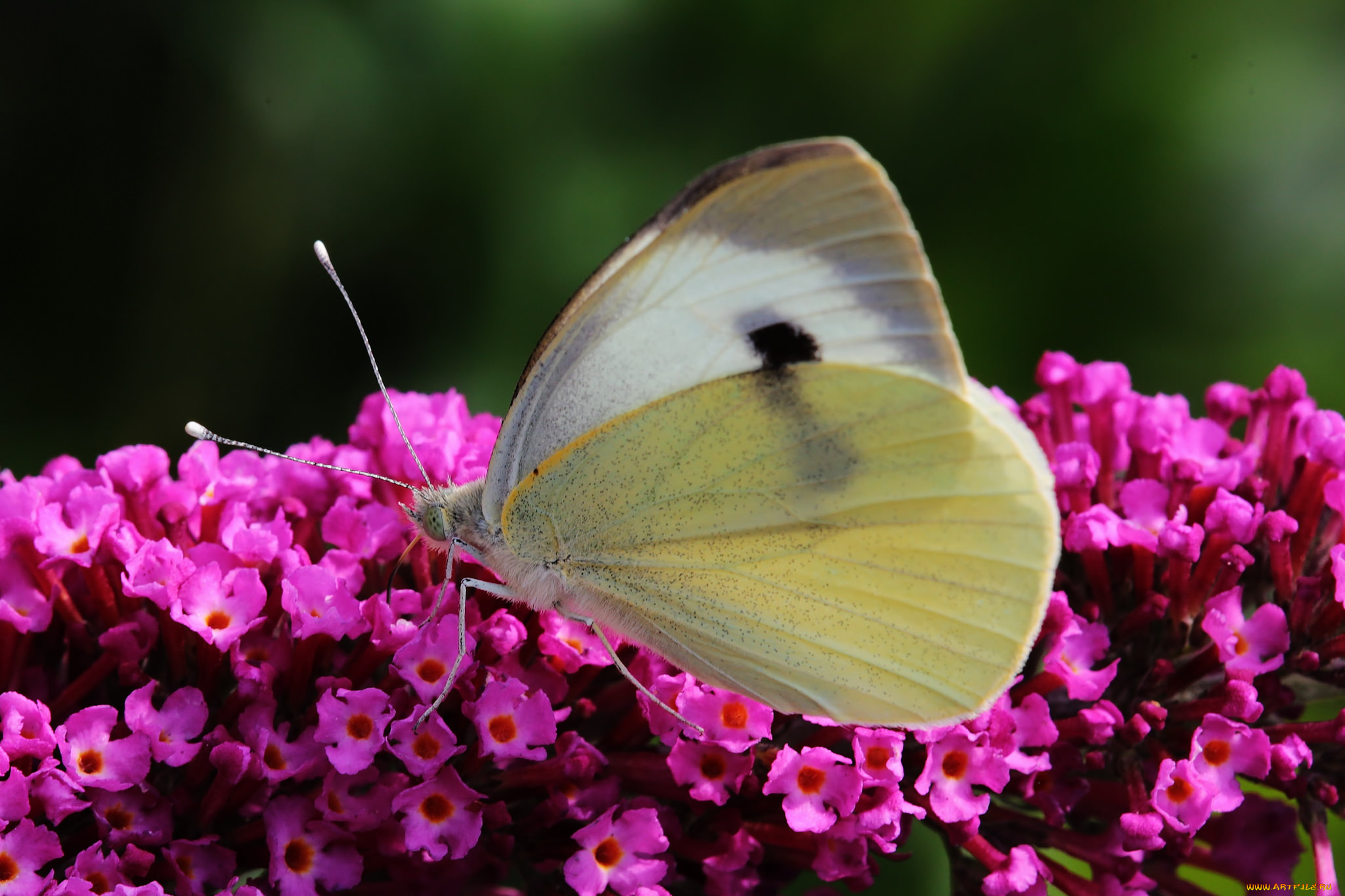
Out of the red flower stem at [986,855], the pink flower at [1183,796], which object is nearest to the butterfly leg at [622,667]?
the red flower stem at [986,855]

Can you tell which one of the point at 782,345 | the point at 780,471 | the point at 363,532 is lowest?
the point at 363,532

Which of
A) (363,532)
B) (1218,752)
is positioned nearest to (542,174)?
(363,532)

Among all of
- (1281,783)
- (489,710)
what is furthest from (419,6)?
(1281,783)

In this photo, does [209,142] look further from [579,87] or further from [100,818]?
[100,818]

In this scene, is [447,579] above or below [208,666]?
above

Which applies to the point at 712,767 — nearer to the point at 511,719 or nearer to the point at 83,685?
the point at 511,719

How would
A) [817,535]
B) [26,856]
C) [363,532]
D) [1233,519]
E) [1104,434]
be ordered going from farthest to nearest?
[1104,434], [363,532], [1233,519], [817,535], [26,856]

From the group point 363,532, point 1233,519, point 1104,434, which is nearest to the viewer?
point 1233,519
